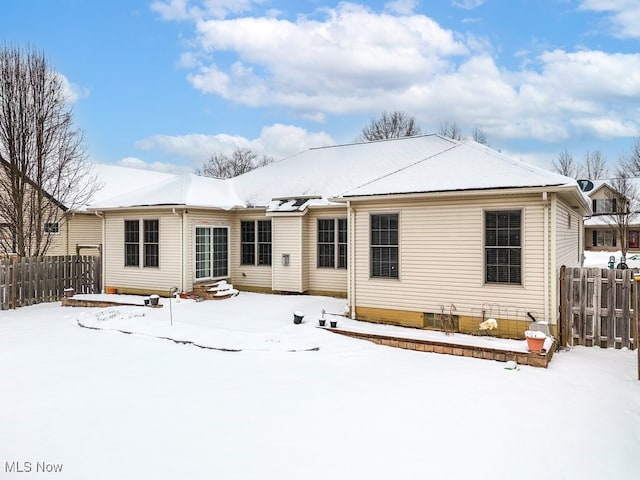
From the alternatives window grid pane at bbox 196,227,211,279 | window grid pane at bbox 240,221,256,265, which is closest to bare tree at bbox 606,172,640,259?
window grid pane at bbox 240,221,256,265

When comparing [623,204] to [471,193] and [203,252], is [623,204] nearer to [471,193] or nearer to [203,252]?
[471,193]

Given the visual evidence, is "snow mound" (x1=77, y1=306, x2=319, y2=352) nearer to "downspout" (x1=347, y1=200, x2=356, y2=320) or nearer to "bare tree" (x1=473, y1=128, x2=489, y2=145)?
"downspout" (x1=347, y1=200, x2=356, y2=320)

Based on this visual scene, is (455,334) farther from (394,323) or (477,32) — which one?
(477,32)

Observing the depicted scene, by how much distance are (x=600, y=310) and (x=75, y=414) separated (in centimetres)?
934

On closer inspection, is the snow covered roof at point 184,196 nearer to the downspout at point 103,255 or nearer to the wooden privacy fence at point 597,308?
the downspout at point 103,255

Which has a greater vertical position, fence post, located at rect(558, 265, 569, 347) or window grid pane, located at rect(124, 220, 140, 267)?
window grid pane, located at rect(124, 220, 140, 267)

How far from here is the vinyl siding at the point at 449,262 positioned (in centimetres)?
894

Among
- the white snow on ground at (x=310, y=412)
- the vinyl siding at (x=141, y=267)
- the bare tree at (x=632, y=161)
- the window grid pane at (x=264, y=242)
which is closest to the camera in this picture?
the white snow on ground at (x=310, y=412)

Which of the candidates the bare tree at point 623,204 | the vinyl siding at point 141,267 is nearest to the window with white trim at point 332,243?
the vinyl siding at point 141,267

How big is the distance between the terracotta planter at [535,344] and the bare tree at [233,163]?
→ 48.5 meters

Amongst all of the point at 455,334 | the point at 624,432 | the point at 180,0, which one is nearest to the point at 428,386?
the point at 624,432

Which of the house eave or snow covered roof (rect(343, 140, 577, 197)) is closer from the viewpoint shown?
the house eave

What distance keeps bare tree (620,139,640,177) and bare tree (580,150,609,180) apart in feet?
41.4

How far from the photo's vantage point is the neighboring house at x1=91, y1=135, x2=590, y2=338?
9062mm
